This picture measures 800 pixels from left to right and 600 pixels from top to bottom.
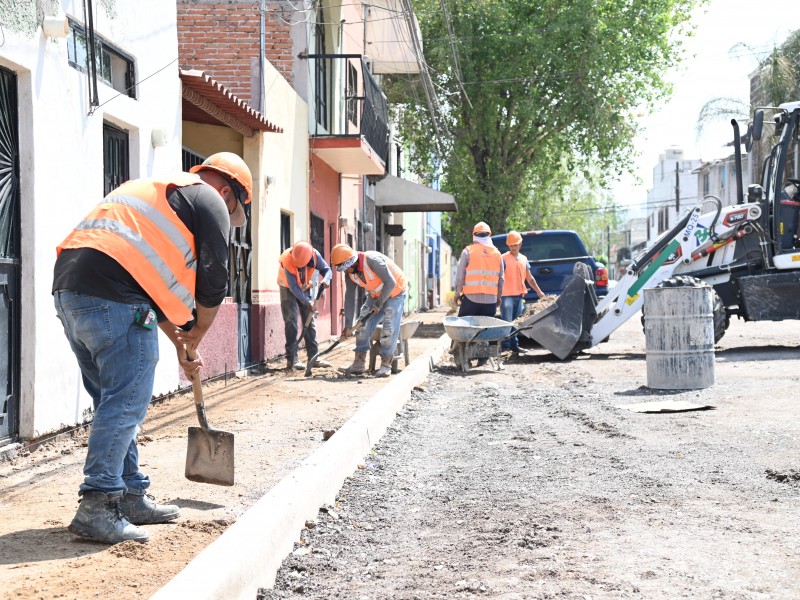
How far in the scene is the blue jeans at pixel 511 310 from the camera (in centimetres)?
1554

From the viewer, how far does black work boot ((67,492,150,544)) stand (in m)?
4.44

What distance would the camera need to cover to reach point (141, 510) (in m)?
4.88

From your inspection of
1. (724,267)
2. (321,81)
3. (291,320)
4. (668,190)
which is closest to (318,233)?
(321,81)

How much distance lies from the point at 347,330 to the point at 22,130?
235 inches

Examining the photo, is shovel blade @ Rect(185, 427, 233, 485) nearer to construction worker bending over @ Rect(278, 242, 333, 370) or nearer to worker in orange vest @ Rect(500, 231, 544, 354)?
construction worker bending over @ Rect(278, 242, 333, 370)

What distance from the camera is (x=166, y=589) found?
3.33m

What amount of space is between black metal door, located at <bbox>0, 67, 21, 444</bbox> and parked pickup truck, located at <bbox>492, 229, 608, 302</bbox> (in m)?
11.4

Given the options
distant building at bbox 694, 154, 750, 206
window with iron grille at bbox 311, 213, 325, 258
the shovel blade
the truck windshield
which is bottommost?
the shovel blade

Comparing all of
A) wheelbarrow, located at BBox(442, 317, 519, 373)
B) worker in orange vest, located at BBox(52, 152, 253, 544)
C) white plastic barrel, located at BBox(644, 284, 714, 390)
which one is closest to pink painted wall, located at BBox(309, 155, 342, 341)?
wheelbarrow, located at BBox(442, 317, 519, 373)

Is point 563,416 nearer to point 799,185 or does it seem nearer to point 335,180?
point 799,185

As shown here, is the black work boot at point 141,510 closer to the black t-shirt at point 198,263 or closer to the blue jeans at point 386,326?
the black t-shirt at point 198,263

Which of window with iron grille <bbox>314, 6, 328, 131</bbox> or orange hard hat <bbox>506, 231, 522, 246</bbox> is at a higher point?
window with iron grille <bbox>314, 6, 328, 131</bbox>

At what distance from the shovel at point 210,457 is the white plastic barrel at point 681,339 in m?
6.10

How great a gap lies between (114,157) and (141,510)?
17.0 feet
